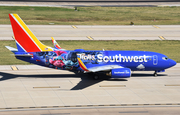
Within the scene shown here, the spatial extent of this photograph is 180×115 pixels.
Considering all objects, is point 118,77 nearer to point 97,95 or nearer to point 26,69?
point 97,95

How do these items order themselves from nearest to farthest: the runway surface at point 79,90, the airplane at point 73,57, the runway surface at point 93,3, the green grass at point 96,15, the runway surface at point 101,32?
1. the runway surface at point 79,90
2. the airplane at point 73,57
3. the runway surface at point 101,32
4. the green grass at point 96,15
5. the runway surface at point 93,3

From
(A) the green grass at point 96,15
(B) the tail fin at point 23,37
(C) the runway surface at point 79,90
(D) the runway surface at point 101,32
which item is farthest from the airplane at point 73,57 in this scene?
(A) the green grass at point 96,15

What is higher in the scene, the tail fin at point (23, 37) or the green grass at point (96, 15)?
the tail fin at point (23, 37)

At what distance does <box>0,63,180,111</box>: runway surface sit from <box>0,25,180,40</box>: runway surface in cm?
2849

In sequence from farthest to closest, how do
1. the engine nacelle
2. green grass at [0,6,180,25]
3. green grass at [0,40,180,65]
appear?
green grass at [0,6,180,25], green grass at [0,40,180,65], the engine nacelle

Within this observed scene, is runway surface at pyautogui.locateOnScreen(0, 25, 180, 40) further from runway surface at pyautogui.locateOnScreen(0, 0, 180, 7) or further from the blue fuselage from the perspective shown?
runway surface at pyautogui.locateOnScreen(0, 0, 180, 7)

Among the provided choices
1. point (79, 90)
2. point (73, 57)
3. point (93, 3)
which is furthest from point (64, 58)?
point (93, 3)

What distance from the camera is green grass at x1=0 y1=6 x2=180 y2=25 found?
98.8 metres

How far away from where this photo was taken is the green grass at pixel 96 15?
98794 mm

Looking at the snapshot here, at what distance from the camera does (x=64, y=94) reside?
4031cm

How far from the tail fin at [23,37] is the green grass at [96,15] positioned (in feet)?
157

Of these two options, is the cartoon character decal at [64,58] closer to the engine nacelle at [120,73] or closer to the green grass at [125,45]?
the engine nacelle at [120,73]

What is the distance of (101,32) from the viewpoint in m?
85.9

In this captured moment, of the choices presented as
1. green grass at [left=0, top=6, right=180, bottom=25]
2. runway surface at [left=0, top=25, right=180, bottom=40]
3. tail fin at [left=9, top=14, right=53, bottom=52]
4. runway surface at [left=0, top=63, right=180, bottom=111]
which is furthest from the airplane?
green grass at [left=0, top=6, right=180, bottom=25]
